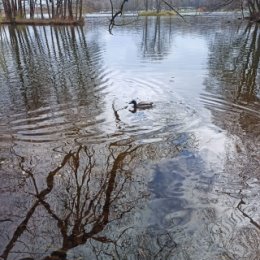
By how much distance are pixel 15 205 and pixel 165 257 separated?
289cm

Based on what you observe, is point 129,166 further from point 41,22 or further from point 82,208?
point 41,22

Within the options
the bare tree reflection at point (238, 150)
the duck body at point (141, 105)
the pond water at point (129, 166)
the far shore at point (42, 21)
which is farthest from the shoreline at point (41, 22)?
the duck body at point (141, 105)

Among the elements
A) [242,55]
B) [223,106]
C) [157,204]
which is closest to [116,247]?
[157,204]

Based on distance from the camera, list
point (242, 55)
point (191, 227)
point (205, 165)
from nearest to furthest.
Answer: point (191, 227)
point (205, 165)
point (242, 55)

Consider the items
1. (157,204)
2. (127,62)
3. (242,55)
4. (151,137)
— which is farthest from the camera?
(242,55)

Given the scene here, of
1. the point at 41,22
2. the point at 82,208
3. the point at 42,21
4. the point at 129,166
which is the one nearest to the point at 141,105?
the point at 129,166

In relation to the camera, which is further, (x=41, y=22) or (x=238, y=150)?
(x=41, y=22)

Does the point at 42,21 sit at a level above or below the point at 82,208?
below

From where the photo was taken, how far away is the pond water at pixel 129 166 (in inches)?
208

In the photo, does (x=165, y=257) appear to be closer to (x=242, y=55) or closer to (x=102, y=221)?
(x=102, y=221)

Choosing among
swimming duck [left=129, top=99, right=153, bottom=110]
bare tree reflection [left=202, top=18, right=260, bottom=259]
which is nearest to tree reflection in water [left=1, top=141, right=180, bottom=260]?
bare tree reflection [left=202, top=18, right=260, bottom=259]

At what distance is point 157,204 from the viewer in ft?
20.1

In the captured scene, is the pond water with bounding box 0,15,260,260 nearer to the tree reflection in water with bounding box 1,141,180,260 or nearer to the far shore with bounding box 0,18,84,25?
the tree reflection in water with bounding box 1,141,180,260

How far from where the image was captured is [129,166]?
24.6ft
